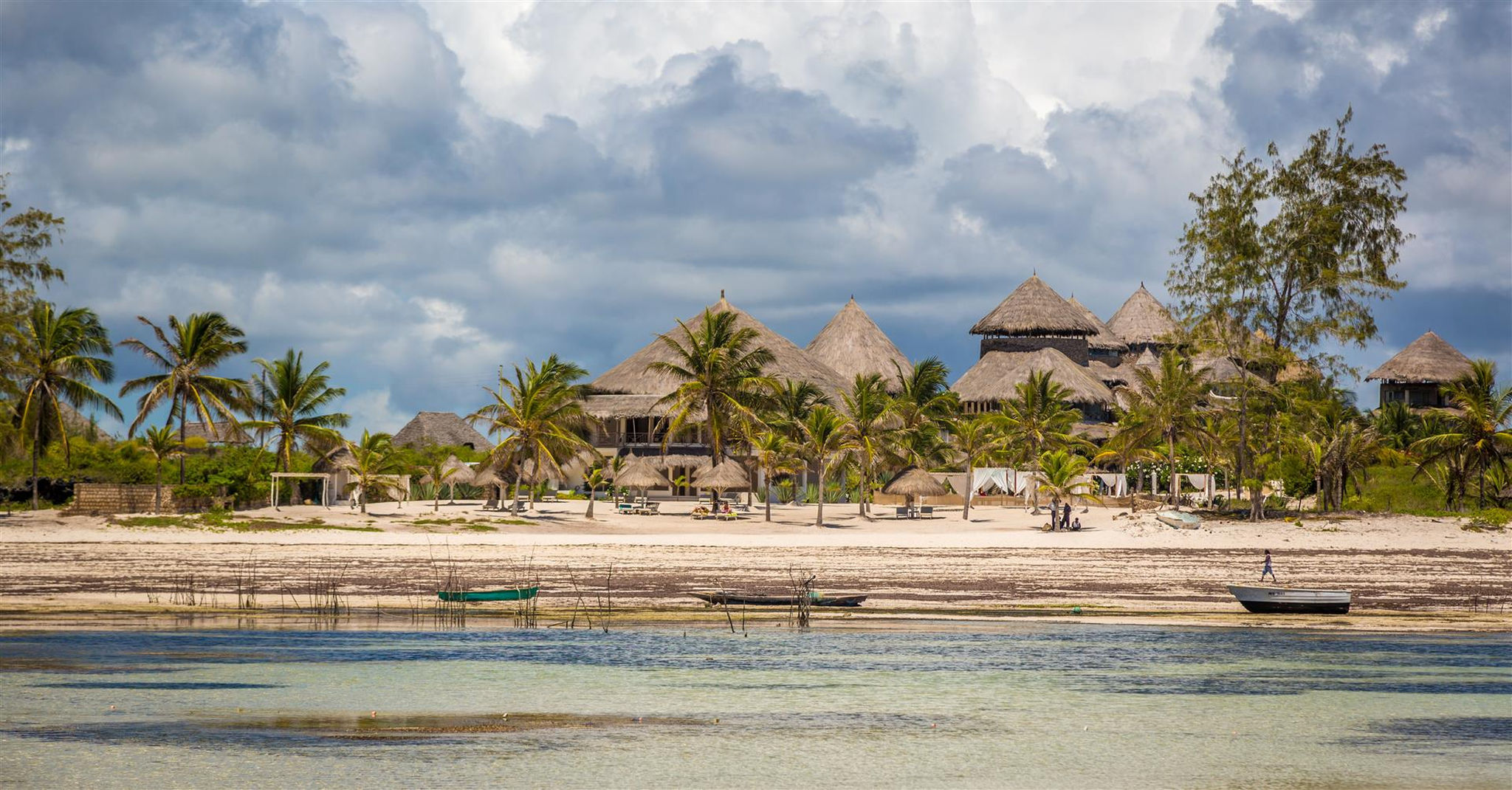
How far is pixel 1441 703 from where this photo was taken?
17766 mm

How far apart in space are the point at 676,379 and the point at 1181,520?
27.3m

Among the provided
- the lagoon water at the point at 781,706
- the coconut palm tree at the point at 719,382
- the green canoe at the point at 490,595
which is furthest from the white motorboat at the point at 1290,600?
the coconut palm tree at the point at 719,382

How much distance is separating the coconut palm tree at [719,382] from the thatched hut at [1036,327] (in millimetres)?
32772

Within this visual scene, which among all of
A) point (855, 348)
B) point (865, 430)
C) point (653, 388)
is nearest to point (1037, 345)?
point (855, 348)

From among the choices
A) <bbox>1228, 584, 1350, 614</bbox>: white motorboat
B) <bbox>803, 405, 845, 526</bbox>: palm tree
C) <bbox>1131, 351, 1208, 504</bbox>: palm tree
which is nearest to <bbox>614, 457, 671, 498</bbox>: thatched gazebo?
<bbox>803, 405, 845, 526</bbox>: palm tree

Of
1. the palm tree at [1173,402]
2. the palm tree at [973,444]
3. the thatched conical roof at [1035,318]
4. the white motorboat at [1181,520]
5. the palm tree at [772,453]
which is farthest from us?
the thatched conical roof at [1035,318]

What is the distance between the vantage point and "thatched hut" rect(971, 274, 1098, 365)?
81.9 metres

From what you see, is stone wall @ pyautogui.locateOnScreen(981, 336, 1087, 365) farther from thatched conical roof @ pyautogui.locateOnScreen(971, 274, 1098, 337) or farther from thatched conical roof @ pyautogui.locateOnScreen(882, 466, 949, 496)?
thatched conical roof @ pyautogui.locateOnScreen(882, 466, 949, 496)

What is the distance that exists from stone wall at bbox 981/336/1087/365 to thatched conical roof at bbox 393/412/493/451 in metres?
30.2

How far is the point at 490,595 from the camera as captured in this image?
87.1ft

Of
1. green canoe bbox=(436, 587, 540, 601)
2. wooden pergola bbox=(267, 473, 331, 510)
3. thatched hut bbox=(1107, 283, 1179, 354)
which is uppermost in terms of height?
thatched hut bbox=(1107, 283, 1179, 354)

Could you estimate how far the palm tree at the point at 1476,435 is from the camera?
43062 millimetres

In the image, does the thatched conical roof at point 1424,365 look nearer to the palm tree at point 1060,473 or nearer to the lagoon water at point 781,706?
the palm tree at point 1060,473

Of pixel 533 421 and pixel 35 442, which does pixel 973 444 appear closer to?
pixel 533 421
